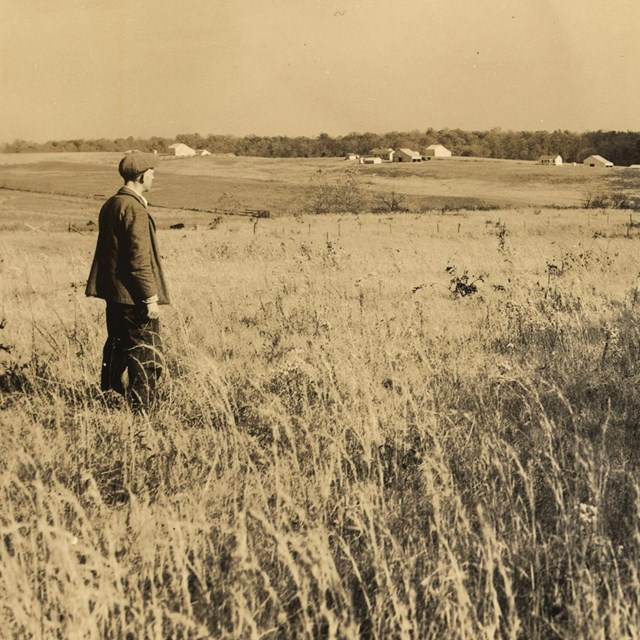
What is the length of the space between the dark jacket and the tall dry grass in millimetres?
772

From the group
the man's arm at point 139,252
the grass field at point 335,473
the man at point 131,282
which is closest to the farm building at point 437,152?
the grass field at point 335,473

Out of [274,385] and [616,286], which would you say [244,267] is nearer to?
[616,286]

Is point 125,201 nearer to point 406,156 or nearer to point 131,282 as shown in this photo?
point 131,282

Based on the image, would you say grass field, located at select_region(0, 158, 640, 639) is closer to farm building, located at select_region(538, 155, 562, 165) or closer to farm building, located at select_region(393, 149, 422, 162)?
farm building, located at select_region(538, 155, 562, 165)

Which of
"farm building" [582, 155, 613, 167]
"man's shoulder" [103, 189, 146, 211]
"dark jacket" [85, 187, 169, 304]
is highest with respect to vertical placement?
"farm building" [582, 155, 613, 167]

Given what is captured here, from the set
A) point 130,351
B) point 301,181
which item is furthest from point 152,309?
point 301,181

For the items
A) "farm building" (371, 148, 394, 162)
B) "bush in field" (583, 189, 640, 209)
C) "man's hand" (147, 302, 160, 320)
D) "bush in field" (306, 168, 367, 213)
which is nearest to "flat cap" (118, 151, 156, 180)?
"man's hand" (147, 302, 160, 320)

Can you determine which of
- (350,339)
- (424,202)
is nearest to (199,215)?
(424,202)

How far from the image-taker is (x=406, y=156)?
92.2m

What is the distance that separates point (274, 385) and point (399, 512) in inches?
79.4

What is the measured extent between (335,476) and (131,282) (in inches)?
95.4

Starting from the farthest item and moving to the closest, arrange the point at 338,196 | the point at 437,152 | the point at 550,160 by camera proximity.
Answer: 1. the point at 437,152
2. the point at 550,160
3. the point at 338,196

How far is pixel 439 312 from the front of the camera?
8.36 metres

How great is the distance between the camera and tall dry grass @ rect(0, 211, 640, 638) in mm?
2361
